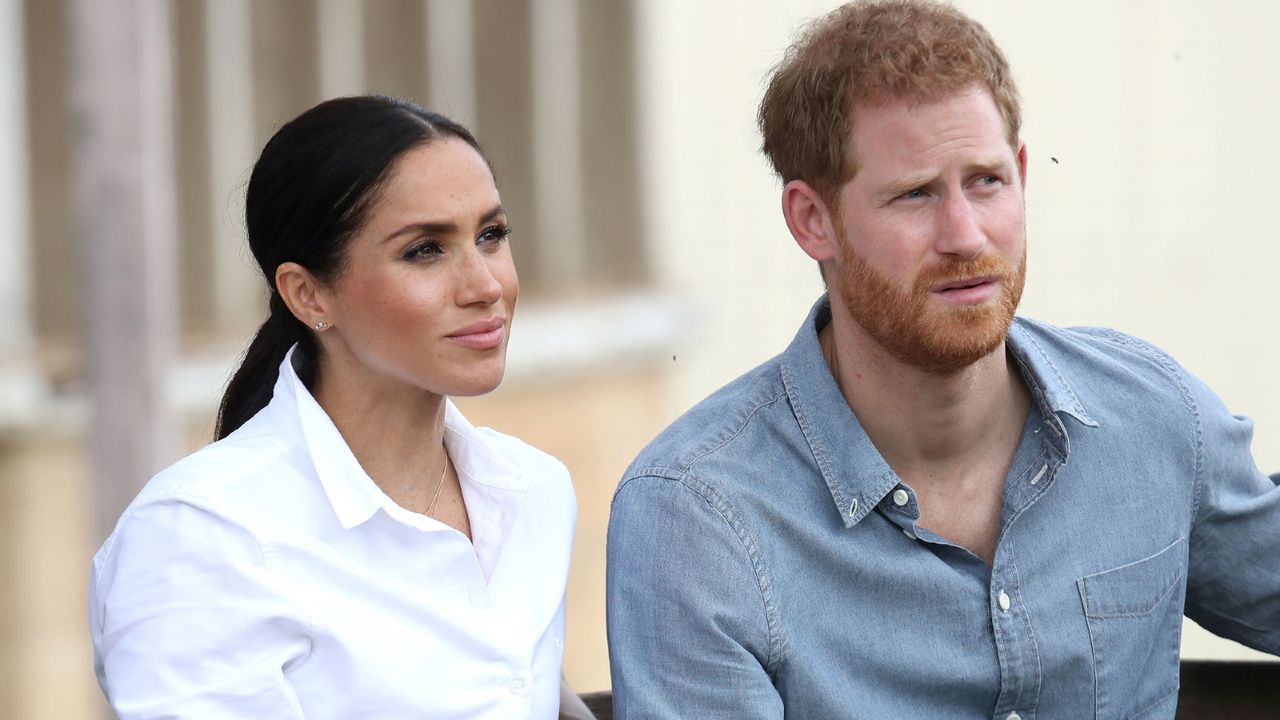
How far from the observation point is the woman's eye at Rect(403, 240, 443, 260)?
2018 millimetres

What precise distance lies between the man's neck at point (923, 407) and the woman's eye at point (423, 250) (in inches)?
19.1

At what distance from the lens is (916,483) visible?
2148 mm

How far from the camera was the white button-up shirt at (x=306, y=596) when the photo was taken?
5.98ft

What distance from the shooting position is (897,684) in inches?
81.0

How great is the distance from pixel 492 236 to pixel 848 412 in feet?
1.49

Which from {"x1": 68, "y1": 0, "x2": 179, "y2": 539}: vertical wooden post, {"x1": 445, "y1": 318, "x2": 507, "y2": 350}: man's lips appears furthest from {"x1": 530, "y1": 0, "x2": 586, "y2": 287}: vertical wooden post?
{"x1": 445, "y1": 318, "x2": 507, "y2": 350}: man's lips

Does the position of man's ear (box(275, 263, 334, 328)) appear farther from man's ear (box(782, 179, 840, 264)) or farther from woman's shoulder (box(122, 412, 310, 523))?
man's ear (box(782, 179, 840, 264))

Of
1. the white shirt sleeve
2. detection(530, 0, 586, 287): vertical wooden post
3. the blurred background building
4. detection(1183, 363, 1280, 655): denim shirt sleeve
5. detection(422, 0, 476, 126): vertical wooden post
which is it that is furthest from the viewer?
detection(530, 0, 586, 287): vertical wooden post

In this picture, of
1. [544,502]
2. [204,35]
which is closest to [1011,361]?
[544,502]

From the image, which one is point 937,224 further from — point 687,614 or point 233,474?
point 233,474

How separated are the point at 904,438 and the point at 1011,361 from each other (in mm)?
193

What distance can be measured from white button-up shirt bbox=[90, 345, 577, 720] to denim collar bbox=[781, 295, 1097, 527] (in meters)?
0.35

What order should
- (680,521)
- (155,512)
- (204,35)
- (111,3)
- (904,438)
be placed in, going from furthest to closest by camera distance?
(204,35) → (111,3) → (904,438) → (680,521) → (155,512)

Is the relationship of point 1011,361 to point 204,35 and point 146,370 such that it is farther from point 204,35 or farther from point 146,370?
point 204,35
